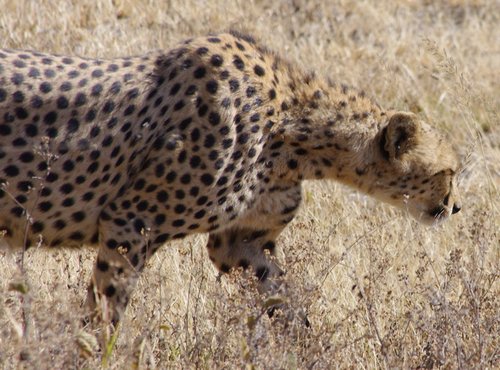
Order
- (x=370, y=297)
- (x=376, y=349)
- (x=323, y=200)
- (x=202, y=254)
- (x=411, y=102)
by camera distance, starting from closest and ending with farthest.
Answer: (x=370, y=297)
(x=376, y=349)
(x=202, y=254)
(x=323, y=200)
(x=411, y=102)

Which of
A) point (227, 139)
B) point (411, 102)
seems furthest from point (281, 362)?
point (411, 102)

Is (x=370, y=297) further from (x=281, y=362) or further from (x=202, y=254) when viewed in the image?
(x=202, y=254)

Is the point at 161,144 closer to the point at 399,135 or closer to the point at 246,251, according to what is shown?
the point at 246,251

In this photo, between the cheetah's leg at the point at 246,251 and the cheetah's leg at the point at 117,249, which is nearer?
the cheetah's leg at the point at 117,249


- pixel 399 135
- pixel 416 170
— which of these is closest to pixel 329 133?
pixel 399 135

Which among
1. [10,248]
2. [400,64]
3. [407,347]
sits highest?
[407,347]

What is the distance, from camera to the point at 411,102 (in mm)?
7285

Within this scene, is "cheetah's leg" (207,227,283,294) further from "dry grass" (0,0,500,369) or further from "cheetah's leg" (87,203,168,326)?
"cheetah's leg" (87,203,168,326)

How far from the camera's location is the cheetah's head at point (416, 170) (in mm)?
4852

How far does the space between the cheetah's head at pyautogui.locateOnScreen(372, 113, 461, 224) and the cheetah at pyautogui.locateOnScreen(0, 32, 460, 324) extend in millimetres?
17

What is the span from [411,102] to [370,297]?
3.31m

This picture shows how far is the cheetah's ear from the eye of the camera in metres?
4.82

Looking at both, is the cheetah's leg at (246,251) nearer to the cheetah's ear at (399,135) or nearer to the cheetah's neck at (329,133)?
the cheetah's neck at (329,133)

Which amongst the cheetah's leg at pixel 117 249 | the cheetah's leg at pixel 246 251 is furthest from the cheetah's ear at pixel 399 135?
the cheetah's leg at pixel 117 249
